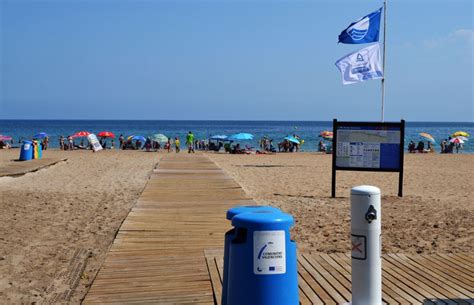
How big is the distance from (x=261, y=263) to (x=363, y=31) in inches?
475

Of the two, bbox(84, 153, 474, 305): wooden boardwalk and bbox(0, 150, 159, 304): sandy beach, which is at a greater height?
bbox(84, 153, 474, 305): wooden boardwalk

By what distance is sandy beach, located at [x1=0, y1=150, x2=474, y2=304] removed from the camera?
598 centimetres

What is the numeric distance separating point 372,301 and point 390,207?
707 cm

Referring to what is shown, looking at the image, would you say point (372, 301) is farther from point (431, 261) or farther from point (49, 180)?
point (49, 180)

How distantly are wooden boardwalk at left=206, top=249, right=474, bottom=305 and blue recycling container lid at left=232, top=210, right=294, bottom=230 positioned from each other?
1.14m

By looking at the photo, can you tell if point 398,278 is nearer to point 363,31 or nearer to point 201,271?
point 201,271

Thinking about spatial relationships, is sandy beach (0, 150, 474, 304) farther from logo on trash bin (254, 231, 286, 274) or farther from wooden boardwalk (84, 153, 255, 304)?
logo on trash bin (254, 231, 286, 274)

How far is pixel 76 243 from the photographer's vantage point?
7.28 metres

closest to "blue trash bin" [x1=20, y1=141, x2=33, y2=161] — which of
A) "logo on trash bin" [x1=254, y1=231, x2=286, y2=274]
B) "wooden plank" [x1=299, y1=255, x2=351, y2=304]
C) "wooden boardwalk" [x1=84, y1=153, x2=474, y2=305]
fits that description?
"wooden boardwalk" [x1=84, y1=153, x2=474, y2=305]

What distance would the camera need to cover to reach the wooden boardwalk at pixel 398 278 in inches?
175

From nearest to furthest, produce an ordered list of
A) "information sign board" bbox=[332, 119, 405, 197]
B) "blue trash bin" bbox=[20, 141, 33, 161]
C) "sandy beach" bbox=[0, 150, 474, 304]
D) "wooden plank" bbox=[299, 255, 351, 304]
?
"wooden plank" bbox=[299, 255, 351, 304]
"sandy beach" bbox=[0, 150, 474, 304]
"information sign board" bbox=[332, 119, 405, 197]
"blue trash bin" bbox=[20, 141, 33, 161]

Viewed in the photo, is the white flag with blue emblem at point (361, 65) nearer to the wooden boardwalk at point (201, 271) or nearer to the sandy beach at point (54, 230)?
the sandy beach at point (54, 230)

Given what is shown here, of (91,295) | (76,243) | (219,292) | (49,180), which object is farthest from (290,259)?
(49,180)

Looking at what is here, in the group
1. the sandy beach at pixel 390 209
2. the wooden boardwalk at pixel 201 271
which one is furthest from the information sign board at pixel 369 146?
the wooden boardwalk at pixel 201 271
